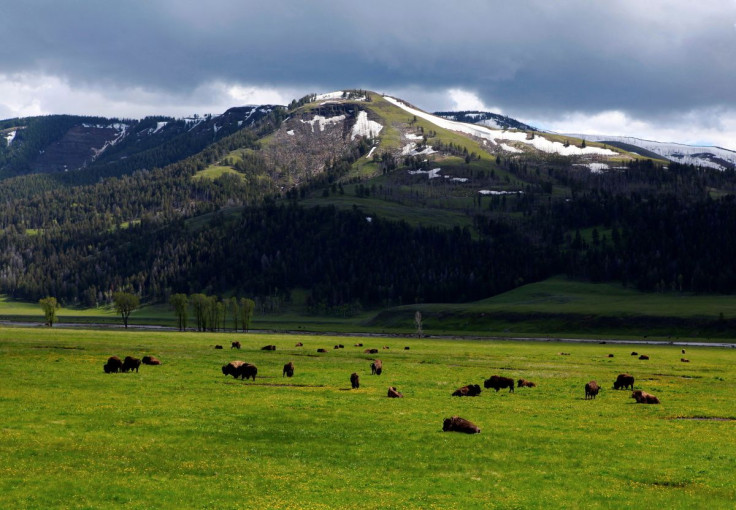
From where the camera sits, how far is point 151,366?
208ft

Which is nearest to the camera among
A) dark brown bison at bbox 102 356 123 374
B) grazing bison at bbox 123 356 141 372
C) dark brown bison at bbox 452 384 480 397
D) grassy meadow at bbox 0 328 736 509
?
grassy meadow at bbox 0 328 736 509

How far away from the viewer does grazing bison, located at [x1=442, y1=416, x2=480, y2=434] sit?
111 feet

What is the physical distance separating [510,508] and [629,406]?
2732 centimetres

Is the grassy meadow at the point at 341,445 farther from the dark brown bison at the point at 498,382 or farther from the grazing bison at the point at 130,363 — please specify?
the grazing bison at the point at 130,363

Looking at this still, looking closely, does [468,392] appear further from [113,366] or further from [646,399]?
[113,366]

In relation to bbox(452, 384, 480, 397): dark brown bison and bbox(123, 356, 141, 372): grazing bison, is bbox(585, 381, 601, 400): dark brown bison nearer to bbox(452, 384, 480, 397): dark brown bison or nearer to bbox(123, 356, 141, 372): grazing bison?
bbox(452, 384, 480, 397): dark brown bison

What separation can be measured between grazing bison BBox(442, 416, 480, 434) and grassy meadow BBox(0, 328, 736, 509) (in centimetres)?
58

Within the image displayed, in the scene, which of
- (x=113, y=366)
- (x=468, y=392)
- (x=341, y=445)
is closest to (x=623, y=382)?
(x=468, y=392)

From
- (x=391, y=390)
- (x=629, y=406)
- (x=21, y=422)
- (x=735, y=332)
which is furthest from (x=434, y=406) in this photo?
(x=735, y=332)

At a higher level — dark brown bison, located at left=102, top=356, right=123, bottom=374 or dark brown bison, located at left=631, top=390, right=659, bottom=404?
dark brown bison, located at left=102, top=356, right=123, bottom=374

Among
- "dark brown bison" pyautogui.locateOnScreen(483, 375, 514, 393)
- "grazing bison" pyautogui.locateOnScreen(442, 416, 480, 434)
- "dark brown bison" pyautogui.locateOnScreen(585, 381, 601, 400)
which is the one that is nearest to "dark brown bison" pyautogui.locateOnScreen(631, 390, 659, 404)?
"dark brown bison" pyautogui.locateOnScreen(585, 381, 601, 400)

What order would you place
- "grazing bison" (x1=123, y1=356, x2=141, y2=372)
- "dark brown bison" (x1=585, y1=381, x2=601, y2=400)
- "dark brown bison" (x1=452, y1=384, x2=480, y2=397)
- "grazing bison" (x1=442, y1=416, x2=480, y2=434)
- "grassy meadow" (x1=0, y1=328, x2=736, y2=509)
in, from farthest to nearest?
"grazing bison" (x1=123, y1=356, x2=141, y2=372) → "dark brown bison" (x1=452, y1=384, x2=480, y2=397) → "dark brown bison" (x1=585, y1=381, x2=601, y2=400) → "grazing bison" (x1=442, y1=416, x2=480, y2=434) → "grassy meadow" (x1=0, y1=328, x2=736, y2=509)

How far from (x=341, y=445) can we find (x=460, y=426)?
704 cm

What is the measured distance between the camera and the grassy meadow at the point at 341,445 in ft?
74.8
